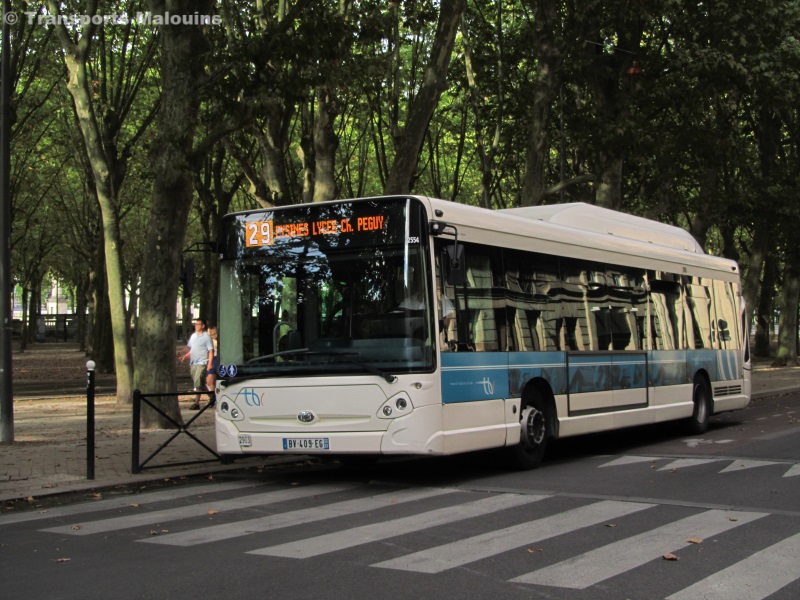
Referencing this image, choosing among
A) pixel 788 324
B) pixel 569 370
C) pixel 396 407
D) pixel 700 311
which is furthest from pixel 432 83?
pixel 788 324

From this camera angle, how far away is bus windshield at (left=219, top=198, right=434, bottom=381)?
10.5m

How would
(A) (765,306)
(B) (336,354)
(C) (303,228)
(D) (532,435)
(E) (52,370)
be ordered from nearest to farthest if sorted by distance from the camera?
(B) (336,354)
(C) (303,228)
(D) (532,435)
(E) (52,370)
(A) (765,306)

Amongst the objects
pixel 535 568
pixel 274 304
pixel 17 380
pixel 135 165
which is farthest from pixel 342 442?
pixel 135 165

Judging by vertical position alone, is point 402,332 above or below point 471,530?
above

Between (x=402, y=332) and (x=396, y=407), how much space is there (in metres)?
0.75

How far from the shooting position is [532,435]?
40.1ft

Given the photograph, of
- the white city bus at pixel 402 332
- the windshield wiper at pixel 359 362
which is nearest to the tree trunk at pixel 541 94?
the white city bus at pixel 402 332

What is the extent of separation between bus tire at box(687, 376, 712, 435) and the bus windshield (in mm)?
7926

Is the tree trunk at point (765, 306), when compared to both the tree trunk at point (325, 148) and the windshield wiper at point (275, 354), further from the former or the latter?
the windshield wiper at point (275, 354)

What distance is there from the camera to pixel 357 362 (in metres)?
10.5

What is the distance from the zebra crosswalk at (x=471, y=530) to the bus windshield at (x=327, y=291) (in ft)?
4.51

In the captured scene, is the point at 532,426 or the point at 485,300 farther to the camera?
the point at 532,426

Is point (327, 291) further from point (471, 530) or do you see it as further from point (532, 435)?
point (471, 530)
